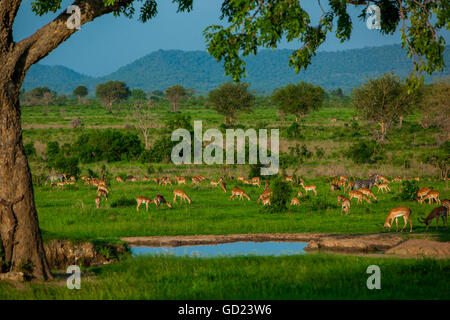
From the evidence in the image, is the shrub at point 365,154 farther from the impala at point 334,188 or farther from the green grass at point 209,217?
the green grass at point 209,217

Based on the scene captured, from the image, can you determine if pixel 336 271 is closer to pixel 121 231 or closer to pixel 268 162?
pixel 121 231

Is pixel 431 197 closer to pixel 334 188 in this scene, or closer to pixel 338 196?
pixel 338 196

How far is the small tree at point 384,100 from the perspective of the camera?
57.6 meters

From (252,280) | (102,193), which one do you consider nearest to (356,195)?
(102,193)

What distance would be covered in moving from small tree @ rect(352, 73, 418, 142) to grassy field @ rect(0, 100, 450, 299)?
1301cm

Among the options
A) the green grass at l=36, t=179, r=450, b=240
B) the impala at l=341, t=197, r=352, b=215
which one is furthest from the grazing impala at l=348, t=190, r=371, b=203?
the impala at l=341, t=197, r=352, b=215

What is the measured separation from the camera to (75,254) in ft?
46.1

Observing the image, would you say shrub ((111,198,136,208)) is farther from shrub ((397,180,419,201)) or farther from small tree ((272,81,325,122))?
small tree ((272,81,325,122))

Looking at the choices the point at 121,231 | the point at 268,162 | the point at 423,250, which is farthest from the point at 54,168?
the point at 423,250

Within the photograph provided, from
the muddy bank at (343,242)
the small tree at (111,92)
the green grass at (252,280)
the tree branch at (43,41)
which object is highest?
Result: the small tree at (111,92)

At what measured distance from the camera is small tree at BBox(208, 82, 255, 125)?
7650 centimetres

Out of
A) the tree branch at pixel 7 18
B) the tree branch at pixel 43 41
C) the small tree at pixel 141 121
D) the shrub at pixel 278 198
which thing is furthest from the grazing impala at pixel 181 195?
the small tree at pixel 141 121

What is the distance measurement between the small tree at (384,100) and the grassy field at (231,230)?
13005 mm

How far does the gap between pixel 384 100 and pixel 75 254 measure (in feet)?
161
